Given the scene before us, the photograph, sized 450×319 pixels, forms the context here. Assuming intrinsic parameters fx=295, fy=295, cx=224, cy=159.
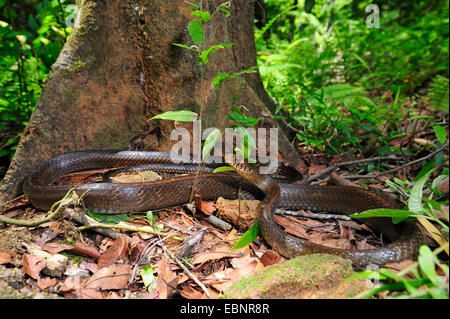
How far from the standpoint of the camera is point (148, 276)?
262 centimetres

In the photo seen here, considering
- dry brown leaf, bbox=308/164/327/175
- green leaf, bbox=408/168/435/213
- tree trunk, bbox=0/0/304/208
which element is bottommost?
dry brown leaf, bbox=308/164/327/175

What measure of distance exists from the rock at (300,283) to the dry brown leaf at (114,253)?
122 centimetres

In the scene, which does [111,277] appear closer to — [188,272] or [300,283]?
[188,272]

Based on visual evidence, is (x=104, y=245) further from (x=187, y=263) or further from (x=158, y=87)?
(x=158, y=87)

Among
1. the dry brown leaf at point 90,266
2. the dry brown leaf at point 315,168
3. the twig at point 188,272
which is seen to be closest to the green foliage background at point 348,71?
the dry brown leaf at point 315,168

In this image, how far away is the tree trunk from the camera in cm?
435

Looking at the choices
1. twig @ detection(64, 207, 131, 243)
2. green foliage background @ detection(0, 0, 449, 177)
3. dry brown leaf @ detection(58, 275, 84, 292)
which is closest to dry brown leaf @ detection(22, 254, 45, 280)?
dry brown leaf @ detection(58, 275, 84, 292)

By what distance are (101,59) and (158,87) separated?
994 mm

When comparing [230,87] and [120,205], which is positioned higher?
[230,87]

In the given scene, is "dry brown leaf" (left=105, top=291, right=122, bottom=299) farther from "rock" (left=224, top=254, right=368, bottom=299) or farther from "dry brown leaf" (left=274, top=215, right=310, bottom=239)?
"dry brown leaf" (left=274, top=215, right=310, bottom=239)

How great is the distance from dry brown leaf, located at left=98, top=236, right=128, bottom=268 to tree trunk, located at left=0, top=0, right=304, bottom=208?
2.27m

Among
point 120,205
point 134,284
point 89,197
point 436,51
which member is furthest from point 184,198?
point 436,51

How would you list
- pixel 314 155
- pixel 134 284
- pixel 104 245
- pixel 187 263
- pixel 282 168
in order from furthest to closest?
pixel 314 155
pixel 282 168
pixel 104 245
pixel 187 263
pixel 134 284
